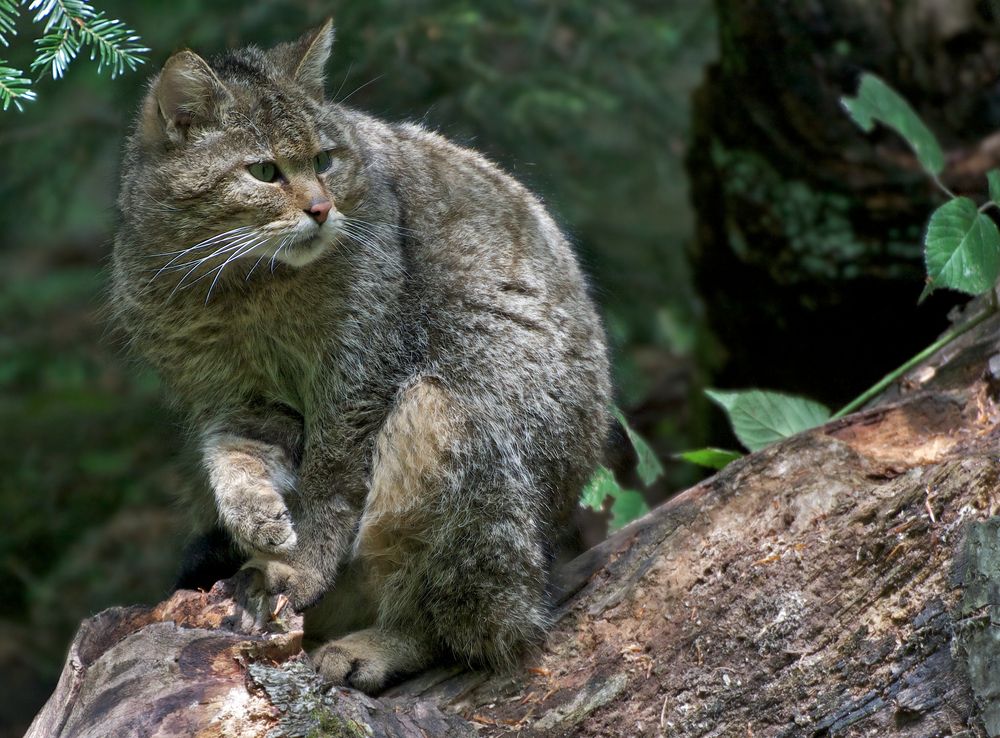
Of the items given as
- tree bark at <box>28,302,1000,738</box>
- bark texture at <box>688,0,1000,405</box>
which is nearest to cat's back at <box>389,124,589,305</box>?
tree bark at <box>28,302,1000,738</box>

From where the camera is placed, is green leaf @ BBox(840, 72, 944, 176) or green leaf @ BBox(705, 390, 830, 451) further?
green leaf @ BBox(840, 72, 944, 176)

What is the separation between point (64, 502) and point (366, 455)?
12.8 ft

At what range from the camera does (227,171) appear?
3.67 meters

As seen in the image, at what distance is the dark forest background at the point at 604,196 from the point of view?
5602 mm

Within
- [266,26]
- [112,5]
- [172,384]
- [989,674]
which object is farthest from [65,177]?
[989,674]

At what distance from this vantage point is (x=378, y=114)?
17.9 feet

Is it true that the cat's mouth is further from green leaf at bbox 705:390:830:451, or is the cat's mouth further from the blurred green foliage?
green leaf at bbox 705:390:830:451

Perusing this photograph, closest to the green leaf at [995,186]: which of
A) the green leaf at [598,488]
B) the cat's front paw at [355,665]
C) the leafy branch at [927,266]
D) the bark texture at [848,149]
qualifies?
the leafy branch at [927,266]

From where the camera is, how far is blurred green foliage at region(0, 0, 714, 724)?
607 centimetres

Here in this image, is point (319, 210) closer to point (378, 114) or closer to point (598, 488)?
point (598, 488)

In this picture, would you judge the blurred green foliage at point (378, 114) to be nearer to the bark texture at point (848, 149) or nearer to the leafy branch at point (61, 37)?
the bark texture at point (848, 149)

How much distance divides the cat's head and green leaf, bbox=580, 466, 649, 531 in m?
1.46

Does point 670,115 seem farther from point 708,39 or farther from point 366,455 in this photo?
point 366,455

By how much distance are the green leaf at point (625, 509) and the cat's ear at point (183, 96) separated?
7.59 ft
